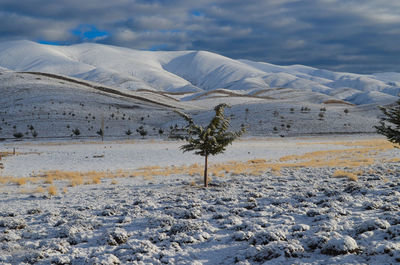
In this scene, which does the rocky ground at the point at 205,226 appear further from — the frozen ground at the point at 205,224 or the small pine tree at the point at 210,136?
the small pine tree at the point at 210,136

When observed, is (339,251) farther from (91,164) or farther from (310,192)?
(91,164)

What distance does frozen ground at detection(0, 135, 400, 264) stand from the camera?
25.6 feet

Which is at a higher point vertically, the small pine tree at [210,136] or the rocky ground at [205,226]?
the small pine tree at [210,136]

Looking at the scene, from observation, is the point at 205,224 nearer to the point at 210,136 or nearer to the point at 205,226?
the point at 205,226

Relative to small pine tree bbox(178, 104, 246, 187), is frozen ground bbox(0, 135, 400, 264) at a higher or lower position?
lower

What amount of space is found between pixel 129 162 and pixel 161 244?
78.1 feet

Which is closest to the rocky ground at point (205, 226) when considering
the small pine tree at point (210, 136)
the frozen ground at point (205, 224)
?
the frozen ground at point (205, 224)

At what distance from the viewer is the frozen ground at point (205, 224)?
779cm

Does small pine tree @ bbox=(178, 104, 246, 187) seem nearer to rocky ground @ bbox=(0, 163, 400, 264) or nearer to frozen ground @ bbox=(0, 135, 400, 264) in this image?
frozen ground @ bbox=(0, 135, 400, 264)

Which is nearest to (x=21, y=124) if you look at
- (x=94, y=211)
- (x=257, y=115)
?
(x=257, y=115)

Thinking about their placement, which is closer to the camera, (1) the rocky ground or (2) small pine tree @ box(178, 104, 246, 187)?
(1) the rocky ground

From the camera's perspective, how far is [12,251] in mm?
8531

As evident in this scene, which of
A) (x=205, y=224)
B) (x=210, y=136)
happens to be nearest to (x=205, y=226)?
(x=205, y=224)

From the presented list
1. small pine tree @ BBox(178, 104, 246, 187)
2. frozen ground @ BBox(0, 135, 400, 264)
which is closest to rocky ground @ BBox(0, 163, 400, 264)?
frozen ground @ BBox(0, 135, 400, 264)
